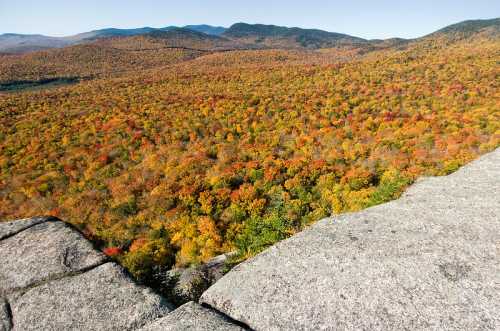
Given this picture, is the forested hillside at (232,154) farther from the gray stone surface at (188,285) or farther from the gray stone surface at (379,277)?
the gray stone surface at (379,277)

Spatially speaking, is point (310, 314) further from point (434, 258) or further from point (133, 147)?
point (133, 147)

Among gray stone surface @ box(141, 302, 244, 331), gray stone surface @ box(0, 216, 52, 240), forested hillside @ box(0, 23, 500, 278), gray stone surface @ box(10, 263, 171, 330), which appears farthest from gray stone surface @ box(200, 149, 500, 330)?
gray stone surface @ box(0, 216, 52, 240)

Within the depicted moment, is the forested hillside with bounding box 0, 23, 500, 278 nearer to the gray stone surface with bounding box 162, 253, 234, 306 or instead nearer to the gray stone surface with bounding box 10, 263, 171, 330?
the gray stone surface with bounding box 162, 253, 234, 306

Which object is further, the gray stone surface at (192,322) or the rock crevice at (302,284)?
the rock crevice at (302,284)

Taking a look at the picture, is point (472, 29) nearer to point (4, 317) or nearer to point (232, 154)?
point (232, 154)

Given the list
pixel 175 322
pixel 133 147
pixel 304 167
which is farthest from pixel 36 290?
pixel 133 147

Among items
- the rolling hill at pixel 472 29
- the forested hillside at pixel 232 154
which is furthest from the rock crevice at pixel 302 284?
the rolling hill at pixel 472 29
